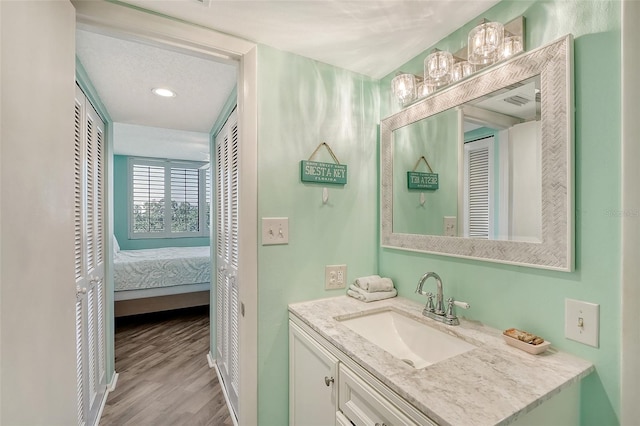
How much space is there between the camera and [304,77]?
1.50 m

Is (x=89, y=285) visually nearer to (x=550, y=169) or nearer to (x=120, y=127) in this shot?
(x=120, y=127)

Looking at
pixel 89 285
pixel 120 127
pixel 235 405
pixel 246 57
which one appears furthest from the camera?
pixel 120 127

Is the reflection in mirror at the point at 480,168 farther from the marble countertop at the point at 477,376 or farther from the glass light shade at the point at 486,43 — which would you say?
the marble countertop at the point at 477,376

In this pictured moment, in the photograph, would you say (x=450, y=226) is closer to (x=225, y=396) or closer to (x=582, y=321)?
(x=582, y=321)

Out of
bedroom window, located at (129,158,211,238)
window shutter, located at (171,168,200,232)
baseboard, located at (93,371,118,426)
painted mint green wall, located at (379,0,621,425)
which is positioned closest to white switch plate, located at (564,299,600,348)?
painted mint green wall, located at (379,0,621,425)

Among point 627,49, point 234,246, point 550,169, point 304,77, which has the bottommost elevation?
point 234,246

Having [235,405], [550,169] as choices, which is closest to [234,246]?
[235,405]

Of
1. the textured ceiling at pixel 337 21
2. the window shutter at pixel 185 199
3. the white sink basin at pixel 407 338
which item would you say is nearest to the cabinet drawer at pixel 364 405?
the white sink basin at pixel 407 338

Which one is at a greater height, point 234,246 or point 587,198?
point 587,198

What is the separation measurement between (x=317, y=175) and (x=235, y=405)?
1665 mm

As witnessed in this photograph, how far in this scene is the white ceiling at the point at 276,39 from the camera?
1150 millimetres

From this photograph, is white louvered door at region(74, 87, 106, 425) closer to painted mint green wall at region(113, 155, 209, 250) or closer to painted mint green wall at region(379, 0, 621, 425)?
painted mint green wall at region(379, 0, 621, 425)

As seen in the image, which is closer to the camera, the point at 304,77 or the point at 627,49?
the point at 627,49

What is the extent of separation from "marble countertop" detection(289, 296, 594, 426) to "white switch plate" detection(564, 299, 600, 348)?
7cm
